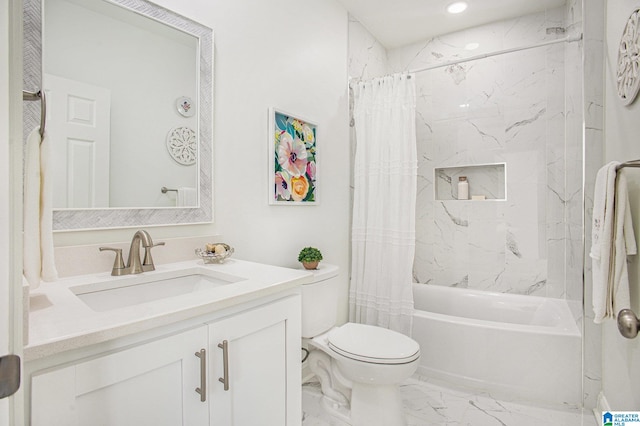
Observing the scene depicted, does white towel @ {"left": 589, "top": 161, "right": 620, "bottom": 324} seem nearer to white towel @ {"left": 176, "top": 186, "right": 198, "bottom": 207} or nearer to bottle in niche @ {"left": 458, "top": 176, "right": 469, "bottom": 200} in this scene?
bottle in niche @ {"left": 458, "top": 176, "right": 469, "bottom": 200}

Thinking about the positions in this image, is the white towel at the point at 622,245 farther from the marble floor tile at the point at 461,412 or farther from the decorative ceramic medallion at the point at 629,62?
the marble floor tile at the point at 461,412

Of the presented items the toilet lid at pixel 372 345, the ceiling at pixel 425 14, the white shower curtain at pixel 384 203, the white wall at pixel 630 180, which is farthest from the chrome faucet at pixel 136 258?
the ceiling at pixel 425 14

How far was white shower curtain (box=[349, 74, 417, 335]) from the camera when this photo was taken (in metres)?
2.29

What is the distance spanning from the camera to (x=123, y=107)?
4.42ft

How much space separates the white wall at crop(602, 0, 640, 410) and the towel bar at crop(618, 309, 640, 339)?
0.41 meters

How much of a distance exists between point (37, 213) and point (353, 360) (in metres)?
1.41

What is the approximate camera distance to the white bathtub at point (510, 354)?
195 cm

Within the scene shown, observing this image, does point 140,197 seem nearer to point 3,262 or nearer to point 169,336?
point 169,336

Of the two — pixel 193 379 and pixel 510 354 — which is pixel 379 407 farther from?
pixel 193 379

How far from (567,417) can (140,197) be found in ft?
8.11

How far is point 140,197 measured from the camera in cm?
138

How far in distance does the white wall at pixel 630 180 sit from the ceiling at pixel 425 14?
1.07 metres

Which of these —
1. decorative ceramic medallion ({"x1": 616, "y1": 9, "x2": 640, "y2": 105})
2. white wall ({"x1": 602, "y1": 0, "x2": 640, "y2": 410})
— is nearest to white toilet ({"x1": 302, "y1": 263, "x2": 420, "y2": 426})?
white wall ({"x1": 602, "y1": 0, "x2": 640, "y2": 410})

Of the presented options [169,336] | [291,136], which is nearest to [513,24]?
[291,136]
